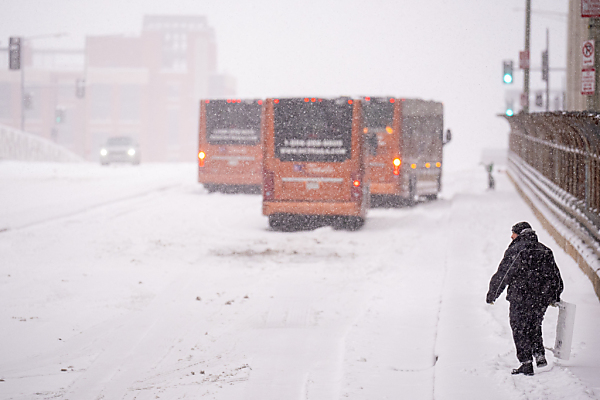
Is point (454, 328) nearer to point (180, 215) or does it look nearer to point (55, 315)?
point (55, 315)

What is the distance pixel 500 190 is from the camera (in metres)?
26.2

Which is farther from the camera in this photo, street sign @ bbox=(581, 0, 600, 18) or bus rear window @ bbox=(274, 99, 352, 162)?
bus rear window @ bbox=(274, 99, 352, 162)

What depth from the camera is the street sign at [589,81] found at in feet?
39.7

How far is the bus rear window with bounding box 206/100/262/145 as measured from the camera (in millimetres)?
23859

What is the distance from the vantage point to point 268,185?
654 inches

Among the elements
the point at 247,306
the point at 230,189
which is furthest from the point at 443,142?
the point at 247,306

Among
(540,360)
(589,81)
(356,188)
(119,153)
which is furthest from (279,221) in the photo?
(119,153)

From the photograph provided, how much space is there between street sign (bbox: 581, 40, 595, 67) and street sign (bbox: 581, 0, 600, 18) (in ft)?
2.44

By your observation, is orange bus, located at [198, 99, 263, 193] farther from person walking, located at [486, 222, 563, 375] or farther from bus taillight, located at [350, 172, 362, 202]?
person walking, located at [486, 222, 563, 375]

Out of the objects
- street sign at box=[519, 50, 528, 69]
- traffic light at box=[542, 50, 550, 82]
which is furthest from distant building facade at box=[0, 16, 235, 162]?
street sign at box=[519, 50, 528, 69]

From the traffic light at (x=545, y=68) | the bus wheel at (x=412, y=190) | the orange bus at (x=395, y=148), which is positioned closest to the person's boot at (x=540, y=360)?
the orange bus at (x=395, y=148)

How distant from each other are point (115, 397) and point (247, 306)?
3.38 metres

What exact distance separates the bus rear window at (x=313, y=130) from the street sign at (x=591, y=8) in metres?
6.16

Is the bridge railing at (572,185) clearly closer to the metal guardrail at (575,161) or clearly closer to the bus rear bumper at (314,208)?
the metal guardrail at (575,161)
